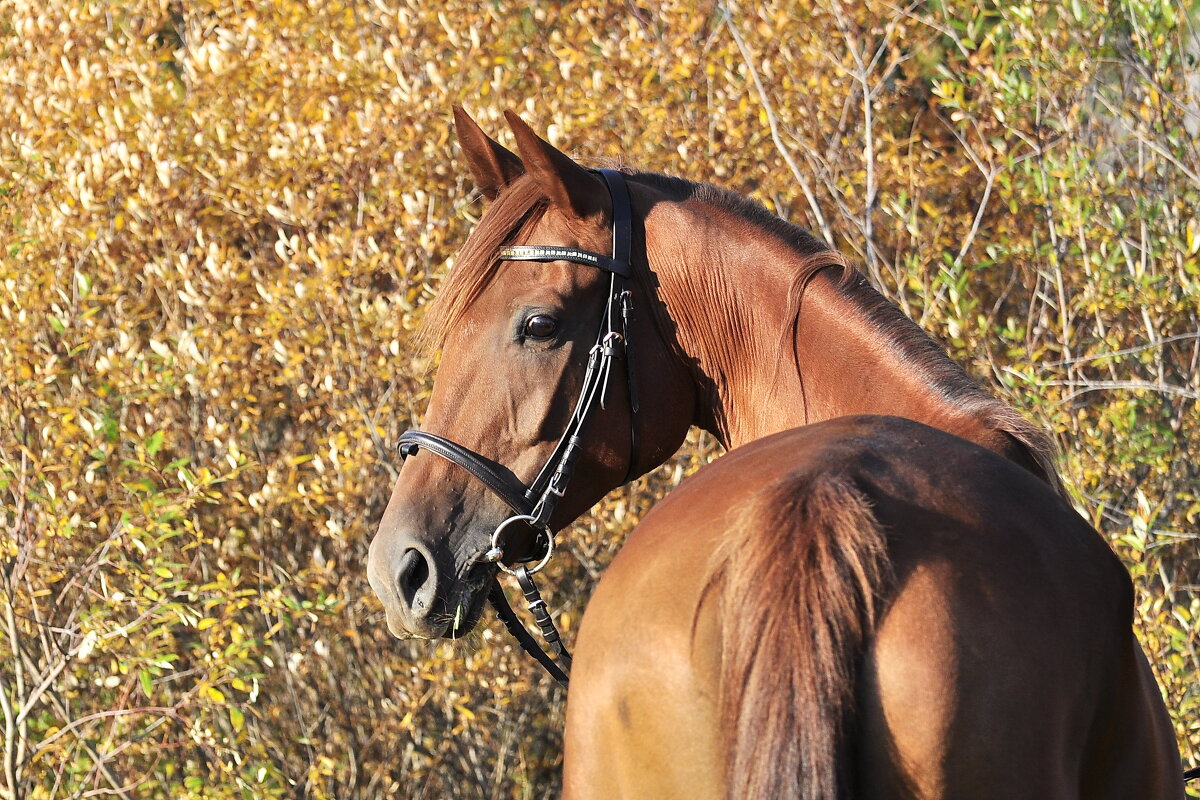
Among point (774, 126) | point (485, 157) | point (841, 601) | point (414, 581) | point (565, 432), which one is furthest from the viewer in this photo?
point (774, 126)

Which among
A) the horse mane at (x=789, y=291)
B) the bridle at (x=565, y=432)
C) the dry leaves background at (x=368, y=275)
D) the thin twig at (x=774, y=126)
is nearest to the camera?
the horse mane at (x=789, y=291)

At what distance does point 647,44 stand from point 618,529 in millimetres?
2128

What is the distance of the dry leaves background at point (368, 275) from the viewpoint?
14.2 ft

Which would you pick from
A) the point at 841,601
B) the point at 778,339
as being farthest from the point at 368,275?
the point at 841,601

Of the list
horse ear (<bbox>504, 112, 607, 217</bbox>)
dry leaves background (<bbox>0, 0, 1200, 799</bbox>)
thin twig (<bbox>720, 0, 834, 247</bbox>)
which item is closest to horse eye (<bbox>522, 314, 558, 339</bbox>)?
horse ear (<bbox>504, 112, 607, 217</bbox>)

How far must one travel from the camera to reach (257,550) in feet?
15.8

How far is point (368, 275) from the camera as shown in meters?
4.71

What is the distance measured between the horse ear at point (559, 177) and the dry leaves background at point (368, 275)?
6.69ft

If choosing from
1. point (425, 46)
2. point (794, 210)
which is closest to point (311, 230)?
point (425, 46)

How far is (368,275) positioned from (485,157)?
7.53 feet

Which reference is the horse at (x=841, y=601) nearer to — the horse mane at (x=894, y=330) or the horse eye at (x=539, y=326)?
the horse mane at (x=894, y=330)

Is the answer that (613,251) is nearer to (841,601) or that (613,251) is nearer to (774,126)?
(841,601)

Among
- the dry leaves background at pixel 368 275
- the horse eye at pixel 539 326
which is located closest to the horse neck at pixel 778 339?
the horse eye at pixel 539 326

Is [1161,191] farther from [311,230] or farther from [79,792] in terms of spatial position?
[79,792]
